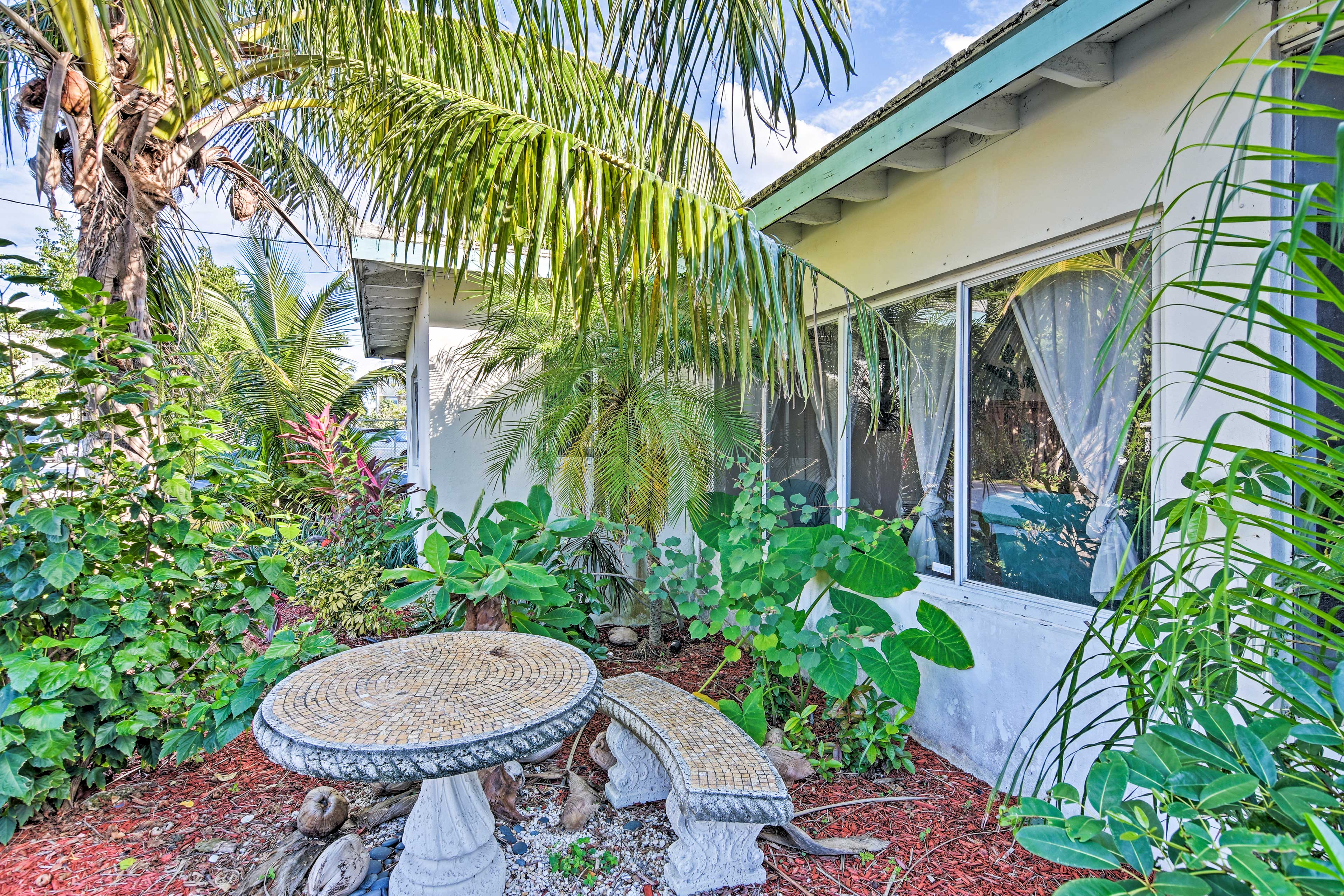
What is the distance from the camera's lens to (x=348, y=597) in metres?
4.37

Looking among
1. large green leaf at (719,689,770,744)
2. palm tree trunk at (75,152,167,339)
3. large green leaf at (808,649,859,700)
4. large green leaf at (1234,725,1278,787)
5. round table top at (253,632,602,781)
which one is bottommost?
large green leaf at (719,689,770,744)

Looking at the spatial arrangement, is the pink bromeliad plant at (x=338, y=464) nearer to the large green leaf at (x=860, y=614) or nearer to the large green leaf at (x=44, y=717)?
the large green leaf at (x=44, y=717)

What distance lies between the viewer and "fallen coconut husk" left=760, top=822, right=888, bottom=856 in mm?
2387

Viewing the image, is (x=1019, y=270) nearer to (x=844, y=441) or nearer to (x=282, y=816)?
(x=844, y=441)

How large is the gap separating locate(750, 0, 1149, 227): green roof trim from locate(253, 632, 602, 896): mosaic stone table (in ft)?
8.51

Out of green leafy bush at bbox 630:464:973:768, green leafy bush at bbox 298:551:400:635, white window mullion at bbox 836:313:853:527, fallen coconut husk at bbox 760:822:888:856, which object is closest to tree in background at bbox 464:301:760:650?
white window mullion at bbox 836:313:853:527

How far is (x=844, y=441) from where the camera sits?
13.1 feet

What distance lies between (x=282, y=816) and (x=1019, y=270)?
399 centimetres

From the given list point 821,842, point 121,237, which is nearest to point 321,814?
point 821,842

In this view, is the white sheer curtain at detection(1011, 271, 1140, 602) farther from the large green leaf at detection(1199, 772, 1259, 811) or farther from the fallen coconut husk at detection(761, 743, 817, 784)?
the large green leaf at detection(1199, 772, 1259, 811)

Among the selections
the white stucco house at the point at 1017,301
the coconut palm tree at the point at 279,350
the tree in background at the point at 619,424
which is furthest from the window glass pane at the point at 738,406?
the coconut palm tree at the point at 279,350

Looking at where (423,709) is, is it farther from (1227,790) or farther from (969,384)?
(969,384)

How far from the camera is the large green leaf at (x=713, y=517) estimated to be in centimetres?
389

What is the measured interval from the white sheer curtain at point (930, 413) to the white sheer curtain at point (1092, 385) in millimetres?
507
